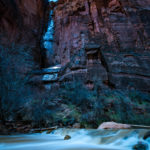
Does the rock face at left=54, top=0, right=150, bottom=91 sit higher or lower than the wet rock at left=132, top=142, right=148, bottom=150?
higher

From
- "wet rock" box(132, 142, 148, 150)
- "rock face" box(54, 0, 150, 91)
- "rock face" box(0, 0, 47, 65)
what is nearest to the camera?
"wet rock" box(132, 142, 148, 150)

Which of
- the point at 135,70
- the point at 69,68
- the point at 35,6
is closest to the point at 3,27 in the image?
the point at 35,6

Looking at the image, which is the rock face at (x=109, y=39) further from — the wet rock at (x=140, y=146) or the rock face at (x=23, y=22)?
the wet rock at (x=140, y=146)

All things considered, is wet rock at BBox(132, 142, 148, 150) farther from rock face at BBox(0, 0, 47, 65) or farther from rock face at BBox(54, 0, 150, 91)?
rock face at BBox(0, 0, 47, 65)

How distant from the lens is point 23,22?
65.9 ft

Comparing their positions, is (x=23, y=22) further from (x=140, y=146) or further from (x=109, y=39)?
(x=140, y=146)

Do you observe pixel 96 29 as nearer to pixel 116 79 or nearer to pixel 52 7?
pixel 116 79

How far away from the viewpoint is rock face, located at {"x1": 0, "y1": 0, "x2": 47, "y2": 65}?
17314mm

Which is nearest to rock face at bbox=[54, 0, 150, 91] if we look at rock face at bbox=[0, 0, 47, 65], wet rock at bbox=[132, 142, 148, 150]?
rock face at bbox=[0, 0, 47, 65]

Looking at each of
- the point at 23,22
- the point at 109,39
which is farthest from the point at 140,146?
the point at 23,22

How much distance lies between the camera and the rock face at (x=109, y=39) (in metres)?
11.5

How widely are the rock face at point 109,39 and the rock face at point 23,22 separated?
155 inches

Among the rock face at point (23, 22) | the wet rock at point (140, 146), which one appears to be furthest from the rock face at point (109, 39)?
the wet rock at point (140, 146)

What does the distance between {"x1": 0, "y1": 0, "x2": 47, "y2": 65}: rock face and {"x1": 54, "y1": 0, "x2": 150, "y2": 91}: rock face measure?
12.9 ft
